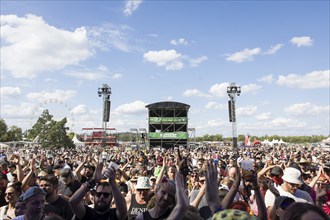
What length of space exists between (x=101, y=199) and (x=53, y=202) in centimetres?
125

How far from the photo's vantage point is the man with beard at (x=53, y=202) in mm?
3758

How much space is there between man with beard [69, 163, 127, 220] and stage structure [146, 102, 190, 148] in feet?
118

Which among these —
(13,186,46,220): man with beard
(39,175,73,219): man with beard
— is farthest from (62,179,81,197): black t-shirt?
(13,186,46,220): man with beard

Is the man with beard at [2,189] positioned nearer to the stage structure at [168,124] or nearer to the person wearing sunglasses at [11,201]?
the person wearing sunglasses at [11,201]

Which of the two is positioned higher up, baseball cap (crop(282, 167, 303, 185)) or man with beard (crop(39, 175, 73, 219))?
baseball cap (crop(282, 167, 303, 185))

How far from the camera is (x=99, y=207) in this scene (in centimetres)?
299

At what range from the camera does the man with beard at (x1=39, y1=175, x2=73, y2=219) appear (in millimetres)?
3758

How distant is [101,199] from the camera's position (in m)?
3.00

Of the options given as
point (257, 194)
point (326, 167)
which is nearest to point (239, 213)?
point (257, 194)

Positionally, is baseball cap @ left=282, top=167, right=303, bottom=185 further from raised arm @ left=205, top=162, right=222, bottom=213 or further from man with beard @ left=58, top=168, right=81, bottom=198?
man with beard @ left=58, top=168, right=81, bottom=198

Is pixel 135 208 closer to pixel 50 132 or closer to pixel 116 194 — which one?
pixel 116 194

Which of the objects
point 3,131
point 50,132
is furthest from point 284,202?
point 3,131

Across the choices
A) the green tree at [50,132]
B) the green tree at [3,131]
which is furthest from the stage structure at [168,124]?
the green tree at [3,131]

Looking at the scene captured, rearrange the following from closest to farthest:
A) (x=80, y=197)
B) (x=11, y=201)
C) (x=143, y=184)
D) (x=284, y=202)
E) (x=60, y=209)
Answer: (x=80, y=197)
(x=284, y=202)
(x=60, y=209)
(x=11, y=201)
(x=143, y=184)
